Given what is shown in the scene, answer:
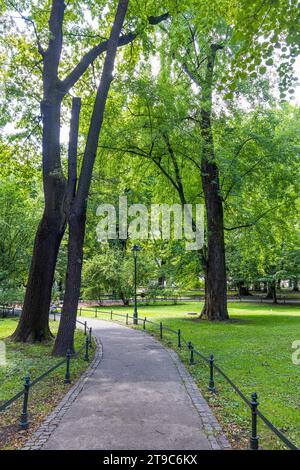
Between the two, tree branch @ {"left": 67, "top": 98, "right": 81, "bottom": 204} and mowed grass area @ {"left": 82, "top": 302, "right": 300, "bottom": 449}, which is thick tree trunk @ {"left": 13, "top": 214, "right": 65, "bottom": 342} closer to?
tree branch @ {"left": 67, "top": 98, "right": 81, "bottom": 204}

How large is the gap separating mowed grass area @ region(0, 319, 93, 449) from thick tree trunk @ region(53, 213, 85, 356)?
58cm

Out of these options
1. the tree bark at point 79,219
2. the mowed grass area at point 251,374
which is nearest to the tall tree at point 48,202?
the tree bark at point 79,219

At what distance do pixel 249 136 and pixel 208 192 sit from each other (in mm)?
4315

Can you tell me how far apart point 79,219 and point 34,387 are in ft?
17.7

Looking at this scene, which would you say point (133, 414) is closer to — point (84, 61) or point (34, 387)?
point (34, 387)

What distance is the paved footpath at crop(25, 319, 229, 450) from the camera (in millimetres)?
5508

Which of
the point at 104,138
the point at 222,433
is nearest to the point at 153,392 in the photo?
the point at 222,433

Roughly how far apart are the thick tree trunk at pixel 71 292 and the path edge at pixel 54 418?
177cm

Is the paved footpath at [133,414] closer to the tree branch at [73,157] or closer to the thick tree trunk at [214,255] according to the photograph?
the tree branch at [73,157]

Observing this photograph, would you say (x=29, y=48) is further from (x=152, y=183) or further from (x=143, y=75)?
(x=152, y=183)

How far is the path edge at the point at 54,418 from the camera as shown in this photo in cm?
553

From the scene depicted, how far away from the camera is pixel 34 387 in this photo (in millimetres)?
8672

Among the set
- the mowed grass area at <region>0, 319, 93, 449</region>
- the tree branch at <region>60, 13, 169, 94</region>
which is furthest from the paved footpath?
the tree branch at <region>60, 13, 169, 94</region>

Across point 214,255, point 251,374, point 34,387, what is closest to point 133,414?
point 34,387
